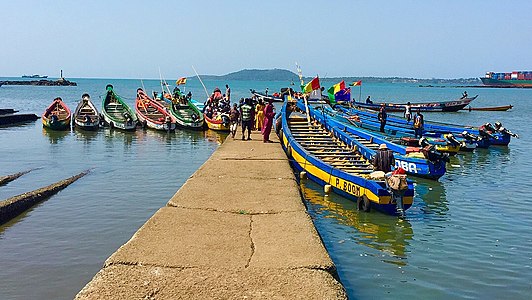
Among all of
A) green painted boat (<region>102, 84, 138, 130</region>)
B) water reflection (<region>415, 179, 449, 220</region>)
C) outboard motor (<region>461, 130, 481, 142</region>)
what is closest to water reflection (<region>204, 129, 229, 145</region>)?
green painted boat (<region>102, 84, 138, 130</region>)

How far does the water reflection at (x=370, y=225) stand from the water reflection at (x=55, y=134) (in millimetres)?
16904

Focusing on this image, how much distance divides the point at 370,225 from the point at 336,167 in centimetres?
348

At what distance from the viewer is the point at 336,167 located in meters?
14.3

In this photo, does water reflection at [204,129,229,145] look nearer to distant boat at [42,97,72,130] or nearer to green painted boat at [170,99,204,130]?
green painted boat at [170,99,204,130]

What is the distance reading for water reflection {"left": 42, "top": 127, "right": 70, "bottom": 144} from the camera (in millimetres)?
25794

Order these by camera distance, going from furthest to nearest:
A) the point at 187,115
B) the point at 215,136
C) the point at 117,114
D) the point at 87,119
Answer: the point at 117,114, the point at 187,115, the point at 87,119, the point at 215,136

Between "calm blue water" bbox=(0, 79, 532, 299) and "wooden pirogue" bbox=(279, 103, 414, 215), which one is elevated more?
"wooden pirogue" bbox=(279, 103, 414, 215)

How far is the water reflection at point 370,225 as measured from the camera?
9.66 m

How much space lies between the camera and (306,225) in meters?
8.01

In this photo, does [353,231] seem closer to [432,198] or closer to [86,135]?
[432,198]

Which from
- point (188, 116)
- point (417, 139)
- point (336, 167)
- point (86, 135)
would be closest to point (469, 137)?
point (417, 139)

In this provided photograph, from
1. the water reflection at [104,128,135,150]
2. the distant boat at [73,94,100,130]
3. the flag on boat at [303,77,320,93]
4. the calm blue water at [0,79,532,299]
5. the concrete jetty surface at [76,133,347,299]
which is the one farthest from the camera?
the distant boat at [73,94,100,130]

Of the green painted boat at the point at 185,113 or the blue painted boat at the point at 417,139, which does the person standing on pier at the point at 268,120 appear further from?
the green painted boat at the point at 185,113

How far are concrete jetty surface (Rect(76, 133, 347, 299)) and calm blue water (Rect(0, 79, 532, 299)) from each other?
50.0 inches
